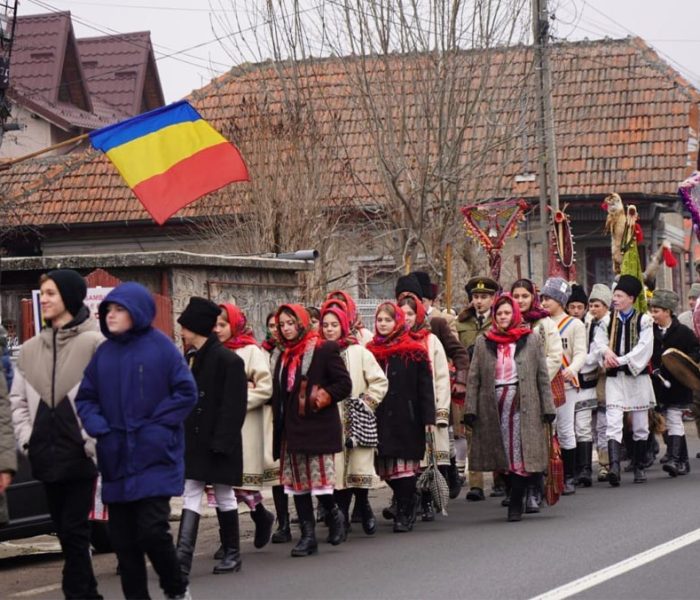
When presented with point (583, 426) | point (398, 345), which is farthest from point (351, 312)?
point (583, 426)

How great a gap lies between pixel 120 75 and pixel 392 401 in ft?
113

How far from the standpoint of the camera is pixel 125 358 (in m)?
8.38

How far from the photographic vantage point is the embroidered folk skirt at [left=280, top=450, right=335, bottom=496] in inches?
440

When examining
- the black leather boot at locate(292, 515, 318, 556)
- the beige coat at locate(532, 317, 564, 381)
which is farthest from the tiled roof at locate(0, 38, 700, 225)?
the black leather boot at locate(292, 515, 318, 556)

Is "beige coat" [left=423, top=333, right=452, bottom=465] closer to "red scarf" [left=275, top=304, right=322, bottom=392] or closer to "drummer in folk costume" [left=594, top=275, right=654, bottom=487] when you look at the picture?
"red scarf" [left=275, top=304, right=322, bottom=392]

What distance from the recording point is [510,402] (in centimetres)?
1268

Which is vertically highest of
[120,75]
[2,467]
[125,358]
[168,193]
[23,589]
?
[120,75]

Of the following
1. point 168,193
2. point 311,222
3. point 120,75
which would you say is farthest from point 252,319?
point 120,75

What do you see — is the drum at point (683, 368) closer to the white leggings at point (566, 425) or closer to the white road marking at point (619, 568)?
the white leggings at point (566, 425)

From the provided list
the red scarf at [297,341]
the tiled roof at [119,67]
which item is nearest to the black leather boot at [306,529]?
the red scarf at [297,341]

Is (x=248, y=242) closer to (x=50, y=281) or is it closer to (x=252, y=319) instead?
(x=252, y=319)

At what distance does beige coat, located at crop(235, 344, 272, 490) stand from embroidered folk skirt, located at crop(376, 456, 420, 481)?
1.10 m

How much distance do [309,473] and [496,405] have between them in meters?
2.10

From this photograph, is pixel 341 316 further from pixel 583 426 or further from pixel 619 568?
pixel 583 426
